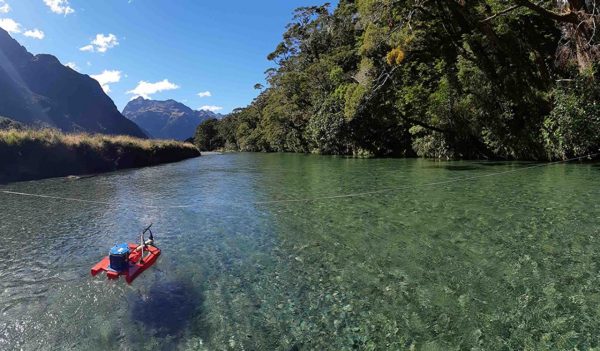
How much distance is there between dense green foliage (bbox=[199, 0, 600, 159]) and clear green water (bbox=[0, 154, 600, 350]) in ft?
38.3

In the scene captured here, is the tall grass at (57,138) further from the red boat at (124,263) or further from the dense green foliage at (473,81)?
the red boat at (124,263)

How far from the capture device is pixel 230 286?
6.52 meters

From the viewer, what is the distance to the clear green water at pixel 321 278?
192 inches

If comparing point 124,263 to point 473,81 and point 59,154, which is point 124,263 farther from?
point 473,81

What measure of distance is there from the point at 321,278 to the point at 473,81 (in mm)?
25075

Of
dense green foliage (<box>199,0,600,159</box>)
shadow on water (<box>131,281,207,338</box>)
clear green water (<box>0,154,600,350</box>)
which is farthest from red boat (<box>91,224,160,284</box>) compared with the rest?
dense green foliage (<box>199,0,600,159</box>)

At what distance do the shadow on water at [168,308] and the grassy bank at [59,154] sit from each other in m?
22.7

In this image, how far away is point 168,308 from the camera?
577cm

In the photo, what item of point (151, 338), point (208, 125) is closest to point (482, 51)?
point (151, 338)

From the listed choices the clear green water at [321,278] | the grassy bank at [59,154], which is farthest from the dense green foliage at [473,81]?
the grassy bank at [59,154]

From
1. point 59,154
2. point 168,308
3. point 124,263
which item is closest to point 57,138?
point 59,154

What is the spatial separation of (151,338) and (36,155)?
86.4ft

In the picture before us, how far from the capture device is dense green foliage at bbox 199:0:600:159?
2123 cm

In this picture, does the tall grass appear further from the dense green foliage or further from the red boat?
the red boat
